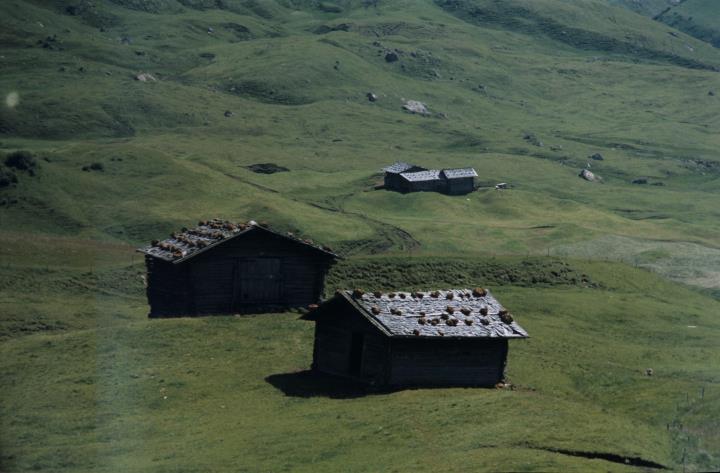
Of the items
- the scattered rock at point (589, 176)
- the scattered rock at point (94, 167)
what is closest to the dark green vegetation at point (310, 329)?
the scattered rock at point (94, 167)

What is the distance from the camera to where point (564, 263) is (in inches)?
3356

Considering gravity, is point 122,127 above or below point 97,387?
below

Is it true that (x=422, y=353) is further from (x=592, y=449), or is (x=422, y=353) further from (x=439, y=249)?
(x=439, y=249)

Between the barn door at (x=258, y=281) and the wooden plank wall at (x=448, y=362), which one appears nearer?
the wooden plank wall at (x=448, y=362)

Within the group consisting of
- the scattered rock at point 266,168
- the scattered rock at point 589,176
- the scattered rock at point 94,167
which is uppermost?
the scattered rock at point 94,167

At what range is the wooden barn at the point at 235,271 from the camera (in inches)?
2601

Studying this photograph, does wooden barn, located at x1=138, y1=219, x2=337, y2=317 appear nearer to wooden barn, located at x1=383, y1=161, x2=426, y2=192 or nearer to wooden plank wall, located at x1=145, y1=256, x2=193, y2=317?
wooden plank wall, located at x1=145, y1=256, x2=193, y2=317

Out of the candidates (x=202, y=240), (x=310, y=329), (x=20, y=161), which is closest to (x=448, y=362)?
(x=310, y=329)

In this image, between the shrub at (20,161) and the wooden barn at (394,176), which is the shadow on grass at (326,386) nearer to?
the shrub at (20,161)

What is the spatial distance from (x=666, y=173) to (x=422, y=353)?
6211 inches

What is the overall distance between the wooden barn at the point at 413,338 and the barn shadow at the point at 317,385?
17.1 inches

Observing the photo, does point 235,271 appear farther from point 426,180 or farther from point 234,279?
point 426,180

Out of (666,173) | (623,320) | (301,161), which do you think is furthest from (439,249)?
(666,173)

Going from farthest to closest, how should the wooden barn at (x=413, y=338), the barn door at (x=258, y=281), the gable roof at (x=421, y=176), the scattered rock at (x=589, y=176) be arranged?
the scattered rock at (x=589, y=176) → the gable roof at (x=421, y=176) → the barn door at (x=258, y=281) → the wooden barn at (x=413, y=338)
